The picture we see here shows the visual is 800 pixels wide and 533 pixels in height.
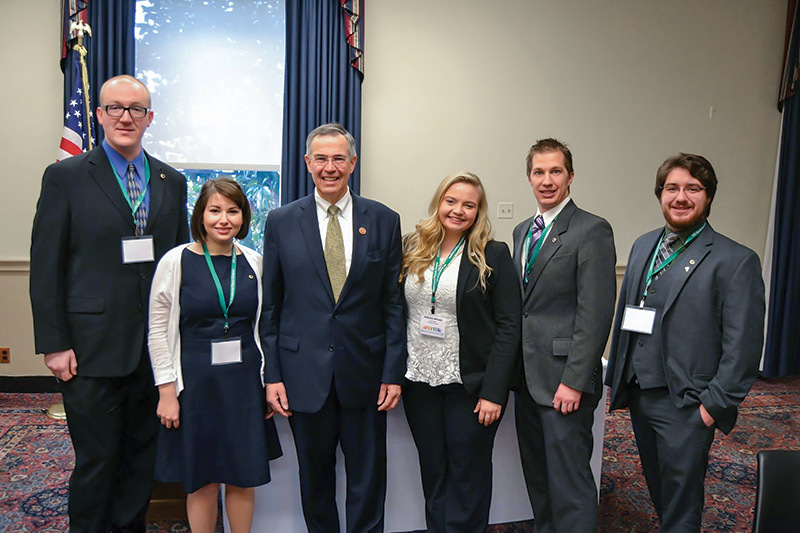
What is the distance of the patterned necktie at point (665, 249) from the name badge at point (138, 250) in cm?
184

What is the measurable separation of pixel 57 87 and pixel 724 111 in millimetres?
5325

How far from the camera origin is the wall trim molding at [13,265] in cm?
386

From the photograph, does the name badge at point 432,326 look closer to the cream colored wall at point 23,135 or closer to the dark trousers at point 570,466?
the dark trousers at point 570,466

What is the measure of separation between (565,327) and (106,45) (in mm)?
3637

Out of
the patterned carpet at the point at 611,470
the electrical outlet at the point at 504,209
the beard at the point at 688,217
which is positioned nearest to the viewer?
the beard at the point at 688,217

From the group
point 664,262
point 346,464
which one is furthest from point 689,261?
point 346,464

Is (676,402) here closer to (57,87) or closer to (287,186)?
(287,186)

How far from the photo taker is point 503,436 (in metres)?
2.29

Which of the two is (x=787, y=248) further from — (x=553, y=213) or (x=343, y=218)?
(x=343, y=218)

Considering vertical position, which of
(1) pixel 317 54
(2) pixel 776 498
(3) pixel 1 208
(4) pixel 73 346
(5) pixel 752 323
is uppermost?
(1) pixel 317 54

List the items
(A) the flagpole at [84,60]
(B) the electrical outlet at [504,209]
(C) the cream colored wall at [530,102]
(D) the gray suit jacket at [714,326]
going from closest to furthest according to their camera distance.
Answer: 1. (D) the gray suit jacket at [714,326]
2. (A) the flagpole at [84,60]
3. (C) the cream colored wall at [530,102]
4. (B) the electrical outlet at [504,209]

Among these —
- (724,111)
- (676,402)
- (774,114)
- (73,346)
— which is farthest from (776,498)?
(774,114)

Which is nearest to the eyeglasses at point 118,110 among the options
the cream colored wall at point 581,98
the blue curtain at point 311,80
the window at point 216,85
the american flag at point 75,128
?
the american flag at point 75,128

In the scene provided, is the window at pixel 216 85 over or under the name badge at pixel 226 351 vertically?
over
